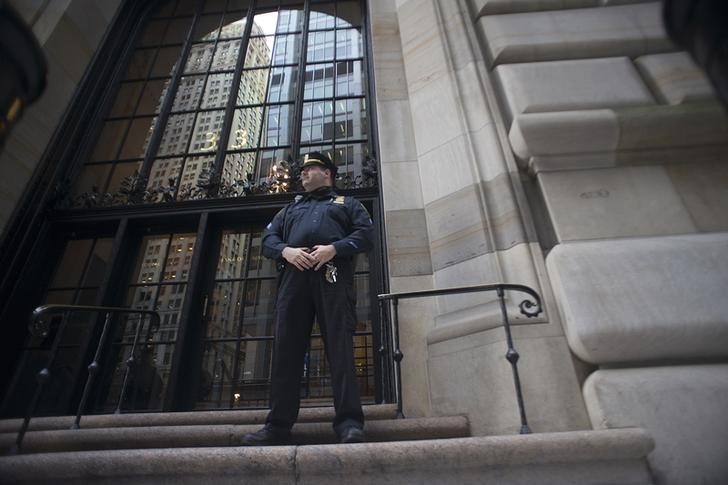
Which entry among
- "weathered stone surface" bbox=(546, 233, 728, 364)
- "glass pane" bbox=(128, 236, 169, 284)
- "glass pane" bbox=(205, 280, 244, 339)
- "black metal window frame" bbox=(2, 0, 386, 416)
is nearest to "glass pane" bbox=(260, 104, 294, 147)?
"black metal window frame" bbox=(2, 0, 386, 416)

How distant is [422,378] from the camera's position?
363cm

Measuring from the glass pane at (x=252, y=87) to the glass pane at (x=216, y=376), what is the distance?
4052 millimetres

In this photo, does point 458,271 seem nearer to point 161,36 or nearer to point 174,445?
point 174,445

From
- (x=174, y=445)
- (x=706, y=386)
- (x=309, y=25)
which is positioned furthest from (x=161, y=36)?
(x=706, y=386)

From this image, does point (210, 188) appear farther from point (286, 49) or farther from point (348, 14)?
point (348, 14)

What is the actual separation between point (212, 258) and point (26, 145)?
3.00m

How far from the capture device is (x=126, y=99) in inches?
274

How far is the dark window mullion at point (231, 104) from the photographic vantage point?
5926 mm

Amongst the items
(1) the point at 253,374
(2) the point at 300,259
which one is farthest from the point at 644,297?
(1) the point at 253,374

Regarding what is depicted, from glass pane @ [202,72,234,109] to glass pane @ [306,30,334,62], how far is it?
145 cm

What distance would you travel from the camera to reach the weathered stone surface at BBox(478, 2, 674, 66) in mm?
4543

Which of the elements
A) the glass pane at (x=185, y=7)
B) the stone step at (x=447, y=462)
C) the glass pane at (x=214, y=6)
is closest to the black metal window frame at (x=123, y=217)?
the stone step at (x=447, y=462)

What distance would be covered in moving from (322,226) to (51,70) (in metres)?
5.66

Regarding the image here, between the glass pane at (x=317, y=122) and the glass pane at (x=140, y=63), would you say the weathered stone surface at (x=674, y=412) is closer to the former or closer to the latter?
the glass pane at (x=317, y=122)
